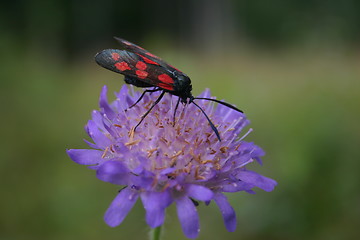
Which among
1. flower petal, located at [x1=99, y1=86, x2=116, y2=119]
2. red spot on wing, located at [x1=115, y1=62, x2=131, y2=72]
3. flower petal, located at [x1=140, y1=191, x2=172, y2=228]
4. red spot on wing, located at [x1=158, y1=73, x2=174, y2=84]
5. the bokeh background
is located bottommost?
the bokeh background

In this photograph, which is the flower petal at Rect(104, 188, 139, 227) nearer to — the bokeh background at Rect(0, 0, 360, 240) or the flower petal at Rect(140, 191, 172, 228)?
the flower petal at Rect(140, 191, 172, 228)

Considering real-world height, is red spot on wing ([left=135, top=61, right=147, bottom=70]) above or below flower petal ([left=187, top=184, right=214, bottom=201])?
above

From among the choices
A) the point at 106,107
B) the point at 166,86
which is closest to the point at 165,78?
the point at 166,86

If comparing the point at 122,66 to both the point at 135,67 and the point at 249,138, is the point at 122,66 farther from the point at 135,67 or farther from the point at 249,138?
the point at 249,138

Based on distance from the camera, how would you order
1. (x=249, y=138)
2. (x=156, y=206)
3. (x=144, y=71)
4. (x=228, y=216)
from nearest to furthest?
(x=156, y=206) < (x=228, y=216) < (x=144, y=71) < (x=249, y=138)

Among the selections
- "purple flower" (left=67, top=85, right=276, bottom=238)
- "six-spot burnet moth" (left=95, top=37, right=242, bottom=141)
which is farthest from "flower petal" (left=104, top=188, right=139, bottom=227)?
"six-spot burnet moth" (left=95, top=37, right=242, bottom=141)

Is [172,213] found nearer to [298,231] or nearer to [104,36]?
[298,231]

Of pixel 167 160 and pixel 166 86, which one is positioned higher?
pixel 166 86
